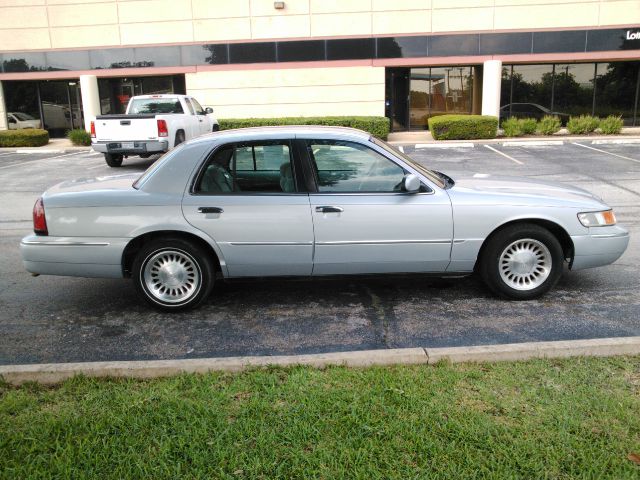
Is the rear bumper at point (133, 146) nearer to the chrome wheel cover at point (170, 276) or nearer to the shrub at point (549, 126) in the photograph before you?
the chrome wheel cover at point (170, 276)

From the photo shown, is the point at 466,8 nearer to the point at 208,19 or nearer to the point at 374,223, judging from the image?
the point at 208,19

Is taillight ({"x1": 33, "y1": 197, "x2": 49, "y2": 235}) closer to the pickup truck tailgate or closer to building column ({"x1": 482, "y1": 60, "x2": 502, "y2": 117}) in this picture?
the pickup truck tailgate

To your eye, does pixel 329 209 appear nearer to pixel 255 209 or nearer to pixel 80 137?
pixel 255 209

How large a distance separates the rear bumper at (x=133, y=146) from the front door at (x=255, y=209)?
421 inches

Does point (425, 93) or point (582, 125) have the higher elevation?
point (425, 93)

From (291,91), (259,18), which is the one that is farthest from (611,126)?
(259,18)

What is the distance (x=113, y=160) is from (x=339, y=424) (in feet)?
51.1

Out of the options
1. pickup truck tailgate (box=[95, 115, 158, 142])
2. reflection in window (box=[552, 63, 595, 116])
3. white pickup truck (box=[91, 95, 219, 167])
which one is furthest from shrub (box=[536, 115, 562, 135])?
pickup truck tailgate (box=[95, 115, 158, 142])

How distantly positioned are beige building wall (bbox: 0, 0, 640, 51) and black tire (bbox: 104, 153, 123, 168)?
9.72 meters

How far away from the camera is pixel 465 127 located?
22.8 metres

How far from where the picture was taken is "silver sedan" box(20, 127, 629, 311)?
17.2ft

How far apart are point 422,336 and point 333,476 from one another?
206 centimetres

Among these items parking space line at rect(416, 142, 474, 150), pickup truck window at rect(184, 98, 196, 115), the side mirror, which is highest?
pickup truck window at rect(184, 98, 196, 115)

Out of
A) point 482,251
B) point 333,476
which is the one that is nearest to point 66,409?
point 333,476
